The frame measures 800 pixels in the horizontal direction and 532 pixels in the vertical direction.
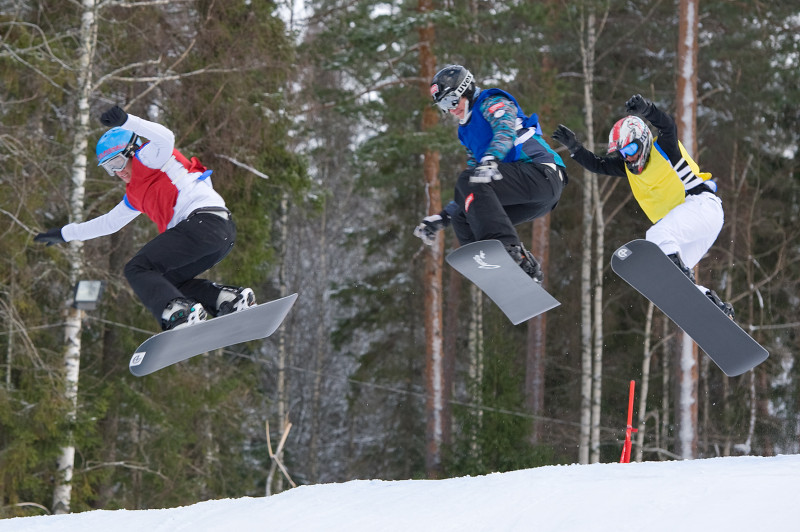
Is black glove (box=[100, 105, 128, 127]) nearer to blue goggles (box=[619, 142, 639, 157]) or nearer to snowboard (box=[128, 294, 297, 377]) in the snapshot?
snowboard (box=[128, 294, 297, 377])

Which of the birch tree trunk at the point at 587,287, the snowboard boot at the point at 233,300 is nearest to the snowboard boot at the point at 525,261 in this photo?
the snowboard boot at the point at 233,300

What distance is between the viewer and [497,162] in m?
6.58

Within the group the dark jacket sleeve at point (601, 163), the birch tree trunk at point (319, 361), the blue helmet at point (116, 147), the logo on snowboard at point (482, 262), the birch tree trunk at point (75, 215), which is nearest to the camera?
the blue helmet at point (116, 147)

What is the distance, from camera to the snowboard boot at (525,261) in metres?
6.47

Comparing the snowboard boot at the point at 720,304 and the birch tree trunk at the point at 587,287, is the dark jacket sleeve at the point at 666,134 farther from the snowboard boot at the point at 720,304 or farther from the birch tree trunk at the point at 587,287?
the birch tree trunk at the point at 587,287

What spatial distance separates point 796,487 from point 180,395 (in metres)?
10.6

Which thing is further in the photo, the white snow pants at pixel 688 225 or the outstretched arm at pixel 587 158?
the outstretched arm at pixel 587 158

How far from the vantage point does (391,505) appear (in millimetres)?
6898

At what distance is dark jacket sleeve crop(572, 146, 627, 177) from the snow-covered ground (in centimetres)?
208

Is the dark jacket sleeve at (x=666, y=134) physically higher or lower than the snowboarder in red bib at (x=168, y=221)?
higher

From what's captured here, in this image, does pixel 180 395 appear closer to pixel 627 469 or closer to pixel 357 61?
pixel 357 61

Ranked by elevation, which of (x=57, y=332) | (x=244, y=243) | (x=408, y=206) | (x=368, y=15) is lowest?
(x=57, y=332)

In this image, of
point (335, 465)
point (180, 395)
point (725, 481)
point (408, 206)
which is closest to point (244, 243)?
point (180, 395)

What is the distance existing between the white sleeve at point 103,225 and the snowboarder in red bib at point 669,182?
2.96 meters
